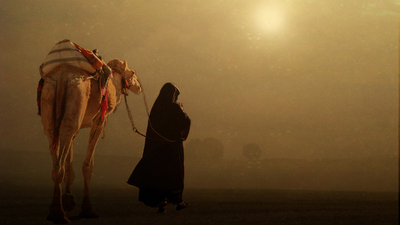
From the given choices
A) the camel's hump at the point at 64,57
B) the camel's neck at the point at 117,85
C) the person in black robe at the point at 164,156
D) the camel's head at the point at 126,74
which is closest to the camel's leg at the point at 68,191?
the person in black robe at the point at 164,156

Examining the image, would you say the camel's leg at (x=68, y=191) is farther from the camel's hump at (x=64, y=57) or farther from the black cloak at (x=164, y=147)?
the camel's hump at (x=64, y=57)

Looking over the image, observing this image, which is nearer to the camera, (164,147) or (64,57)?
(64,57)

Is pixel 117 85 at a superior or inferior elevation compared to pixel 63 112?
superior

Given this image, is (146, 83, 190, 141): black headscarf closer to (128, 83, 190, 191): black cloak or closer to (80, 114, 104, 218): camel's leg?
(128, 83, 190, 191): black cloak

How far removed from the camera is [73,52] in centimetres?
607

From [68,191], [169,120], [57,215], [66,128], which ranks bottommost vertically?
[57,215]

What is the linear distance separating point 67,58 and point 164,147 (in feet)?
9.08

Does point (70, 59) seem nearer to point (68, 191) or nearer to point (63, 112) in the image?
point (63, 112)

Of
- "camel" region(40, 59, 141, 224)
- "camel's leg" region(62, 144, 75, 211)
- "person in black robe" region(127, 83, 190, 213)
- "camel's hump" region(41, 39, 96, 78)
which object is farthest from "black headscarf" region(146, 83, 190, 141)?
"camel's hump" region(41, 39, 96, 78)

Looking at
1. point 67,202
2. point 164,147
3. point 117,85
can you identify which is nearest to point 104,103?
point 117,85

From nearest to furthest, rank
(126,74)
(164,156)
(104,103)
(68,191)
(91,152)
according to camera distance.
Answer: (68,191) → (104,103) → (91,152) → (164,156) → (126,74)

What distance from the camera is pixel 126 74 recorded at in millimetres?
8062

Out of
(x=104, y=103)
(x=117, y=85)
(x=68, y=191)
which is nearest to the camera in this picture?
(x=68, y=191)

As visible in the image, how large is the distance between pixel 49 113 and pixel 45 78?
0.68 meters
